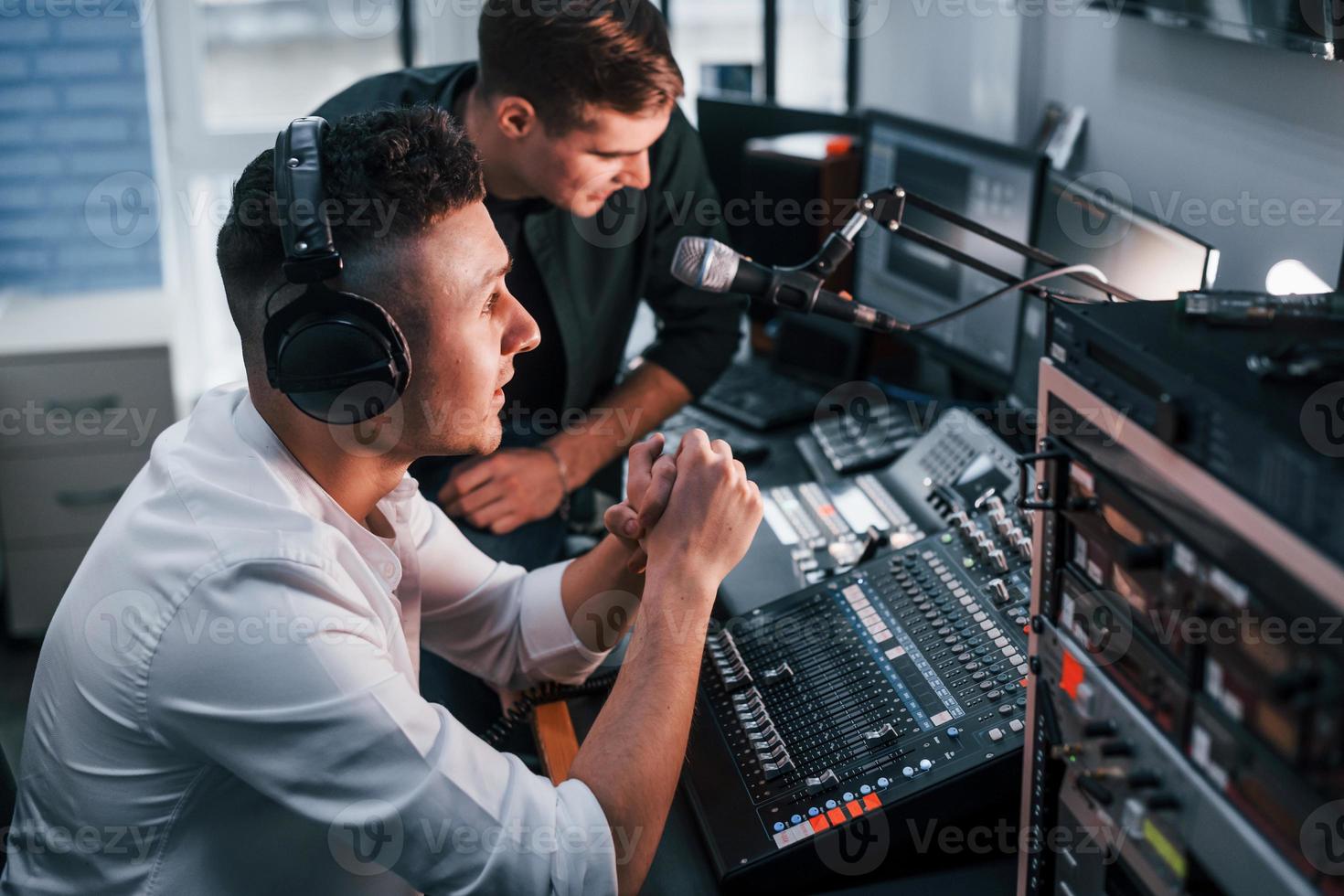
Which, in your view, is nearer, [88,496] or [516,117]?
[516,117]

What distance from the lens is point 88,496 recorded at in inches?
111

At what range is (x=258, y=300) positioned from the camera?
1.02 meters

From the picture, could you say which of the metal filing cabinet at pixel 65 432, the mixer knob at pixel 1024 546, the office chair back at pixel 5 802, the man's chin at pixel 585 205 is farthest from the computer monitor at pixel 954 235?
the metal filing cabinet at pixel 65 432

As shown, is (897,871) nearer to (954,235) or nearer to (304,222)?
(304,222)

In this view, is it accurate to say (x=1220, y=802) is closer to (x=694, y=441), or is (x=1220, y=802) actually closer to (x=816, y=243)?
(x=694, y=441)

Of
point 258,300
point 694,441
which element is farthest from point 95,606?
point 694,441

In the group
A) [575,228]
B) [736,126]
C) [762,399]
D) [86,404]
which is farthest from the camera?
[86,404]

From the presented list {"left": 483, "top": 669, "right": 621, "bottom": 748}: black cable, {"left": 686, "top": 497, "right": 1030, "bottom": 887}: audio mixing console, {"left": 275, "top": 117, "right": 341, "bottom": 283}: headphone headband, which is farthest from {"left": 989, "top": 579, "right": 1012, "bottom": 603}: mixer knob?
{"left": 275, "top": 117, "right": 341, "bottom": 283}: headphone headband

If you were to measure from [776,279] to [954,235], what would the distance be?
840mm

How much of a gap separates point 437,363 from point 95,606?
1.08 feet

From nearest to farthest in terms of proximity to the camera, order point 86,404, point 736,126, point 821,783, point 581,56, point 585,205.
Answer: point 821,783 < point 581,56 < point 585,205 < point 736,126 < point 86,404

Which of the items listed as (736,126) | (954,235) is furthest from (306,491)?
(736,126)

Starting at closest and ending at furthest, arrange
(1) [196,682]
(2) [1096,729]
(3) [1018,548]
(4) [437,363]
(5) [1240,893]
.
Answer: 1. (5) [1240,893]
2. (2) [1096,729]
3. (1) [196,682]
4. (4) [437,363]
5. (3) [1018,548]

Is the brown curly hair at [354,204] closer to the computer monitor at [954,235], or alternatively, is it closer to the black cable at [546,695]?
the black cable at [546,695]
